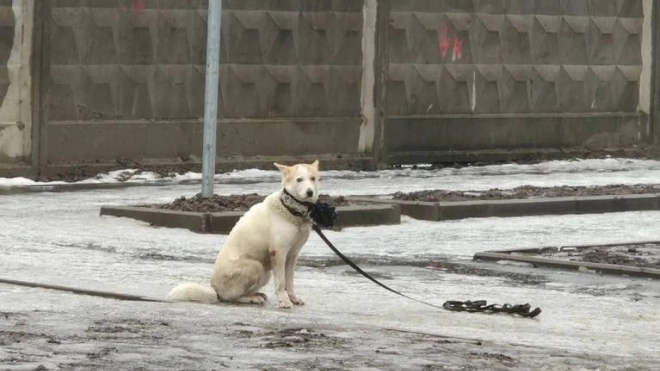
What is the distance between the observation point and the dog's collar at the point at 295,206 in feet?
39.3

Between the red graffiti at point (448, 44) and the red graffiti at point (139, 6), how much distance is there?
15.7ft

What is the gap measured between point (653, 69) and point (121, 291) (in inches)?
686

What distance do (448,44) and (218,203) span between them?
29.2 feet

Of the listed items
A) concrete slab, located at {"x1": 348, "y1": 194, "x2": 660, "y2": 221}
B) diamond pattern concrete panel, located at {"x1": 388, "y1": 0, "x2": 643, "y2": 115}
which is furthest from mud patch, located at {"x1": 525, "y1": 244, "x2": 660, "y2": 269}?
diamond pattern concrete panel, located at {"x1": 388, "y1": 0, "x2": 643, "y2": 115}

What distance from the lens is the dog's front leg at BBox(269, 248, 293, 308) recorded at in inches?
463

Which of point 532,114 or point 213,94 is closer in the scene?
point 213,94

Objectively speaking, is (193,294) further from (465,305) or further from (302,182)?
(465,305)

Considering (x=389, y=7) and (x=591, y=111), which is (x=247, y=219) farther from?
(x=591, y=111)

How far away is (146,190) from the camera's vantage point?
69.5 ft

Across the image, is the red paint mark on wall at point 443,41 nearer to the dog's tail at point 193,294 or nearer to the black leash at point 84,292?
the black leash at point 84,292

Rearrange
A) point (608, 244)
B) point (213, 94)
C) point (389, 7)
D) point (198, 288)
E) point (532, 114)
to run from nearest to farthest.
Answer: point (198, 288)
point (608, 244)
point (213, 94)
point (389, 7)
point (532, 114)

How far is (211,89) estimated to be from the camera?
18438 mm

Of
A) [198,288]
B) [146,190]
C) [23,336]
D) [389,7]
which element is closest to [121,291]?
[198,288]

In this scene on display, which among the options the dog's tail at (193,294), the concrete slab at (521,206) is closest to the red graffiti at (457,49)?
the concrete slab at (521,206)
